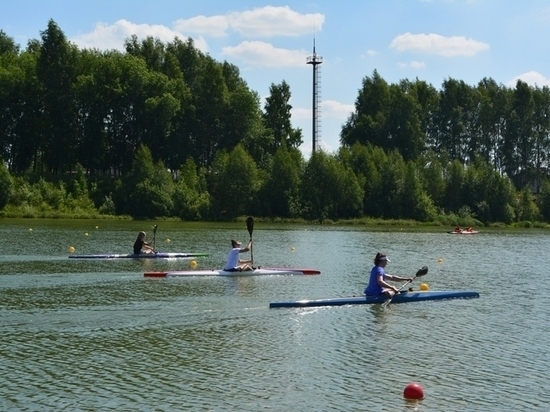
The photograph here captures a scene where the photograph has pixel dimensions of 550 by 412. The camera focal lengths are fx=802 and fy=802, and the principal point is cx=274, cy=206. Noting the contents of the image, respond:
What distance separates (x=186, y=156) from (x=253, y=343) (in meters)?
75.4

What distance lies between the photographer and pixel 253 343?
1791 cm

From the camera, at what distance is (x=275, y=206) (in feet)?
278

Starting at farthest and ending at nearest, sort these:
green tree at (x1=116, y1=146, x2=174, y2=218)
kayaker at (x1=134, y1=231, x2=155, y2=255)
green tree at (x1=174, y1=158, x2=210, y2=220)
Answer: green tree at (x1=174, y1=158, x2=210, y2=220), green tree at (x1=116, y1=146, x2=174, y2=218), kayaker at (x1=134, y1=231, x2=155, y2=255)

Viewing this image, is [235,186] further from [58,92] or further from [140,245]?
[140,245]

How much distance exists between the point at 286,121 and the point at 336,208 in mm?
19014

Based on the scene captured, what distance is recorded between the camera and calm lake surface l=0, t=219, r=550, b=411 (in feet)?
44.8

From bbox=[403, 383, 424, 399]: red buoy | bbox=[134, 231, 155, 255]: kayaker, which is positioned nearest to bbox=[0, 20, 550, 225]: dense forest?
bbox=[134, 231, 155, 255]: kayaker

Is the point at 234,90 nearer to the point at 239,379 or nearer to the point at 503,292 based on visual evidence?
the point at 503,292

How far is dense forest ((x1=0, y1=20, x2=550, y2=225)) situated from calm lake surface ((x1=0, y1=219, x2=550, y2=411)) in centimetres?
4936

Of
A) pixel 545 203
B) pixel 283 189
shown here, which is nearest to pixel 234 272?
pixel 283 189

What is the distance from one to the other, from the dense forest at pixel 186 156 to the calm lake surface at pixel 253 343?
4936 cm

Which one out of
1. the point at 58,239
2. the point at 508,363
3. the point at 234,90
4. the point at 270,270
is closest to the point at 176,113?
the point at 234,90

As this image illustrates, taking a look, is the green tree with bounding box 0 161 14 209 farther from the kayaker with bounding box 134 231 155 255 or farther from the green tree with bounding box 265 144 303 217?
the kayaker with bounding box 134 231 155 255

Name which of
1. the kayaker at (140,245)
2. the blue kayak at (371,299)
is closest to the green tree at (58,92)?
the kayaker at (140,245)
